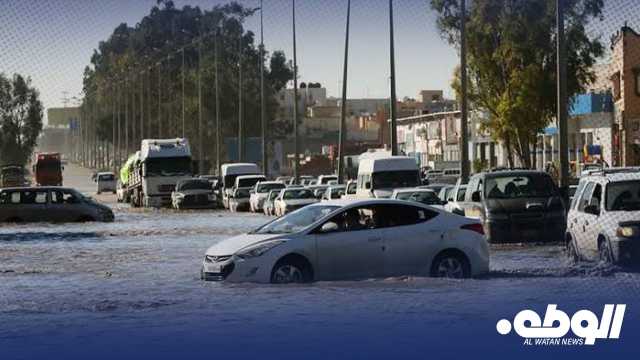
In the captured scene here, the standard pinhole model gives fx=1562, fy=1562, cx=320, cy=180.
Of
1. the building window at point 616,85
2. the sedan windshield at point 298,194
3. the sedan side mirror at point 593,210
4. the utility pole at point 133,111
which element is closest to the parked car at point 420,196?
the sedan side mirror at point 593,210

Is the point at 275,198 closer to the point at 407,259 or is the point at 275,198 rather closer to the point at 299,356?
the point at 407,259

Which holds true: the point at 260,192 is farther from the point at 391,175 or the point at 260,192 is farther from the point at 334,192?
the point at 391,175

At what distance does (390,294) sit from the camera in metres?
21.2

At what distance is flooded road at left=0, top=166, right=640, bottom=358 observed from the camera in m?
16.2

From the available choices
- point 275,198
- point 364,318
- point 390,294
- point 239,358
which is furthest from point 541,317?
point 275,198

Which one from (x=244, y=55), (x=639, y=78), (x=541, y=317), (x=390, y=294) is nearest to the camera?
(x=541, y=317)

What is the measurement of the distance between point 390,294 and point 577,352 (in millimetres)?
6474

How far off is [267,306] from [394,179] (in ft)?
106

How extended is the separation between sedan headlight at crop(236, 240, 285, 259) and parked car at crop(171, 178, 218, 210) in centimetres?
5119

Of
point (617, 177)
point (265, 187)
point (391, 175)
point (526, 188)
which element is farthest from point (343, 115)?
point (617, 177)

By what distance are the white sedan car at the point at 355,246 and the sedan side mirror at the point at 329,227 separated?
0.05 feet

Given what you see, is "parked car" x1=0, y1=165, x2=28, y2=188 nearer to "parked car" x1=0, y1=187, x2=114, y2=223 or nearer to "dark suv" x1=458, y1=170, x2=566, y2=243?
"parked car" x1=0, y1=187, x2=114, y2=223

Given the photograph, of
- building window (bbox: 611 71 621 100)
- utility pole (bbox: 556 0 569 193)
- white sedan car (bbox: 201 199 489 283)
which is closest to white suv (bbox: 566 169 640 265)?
white sedan car (bbox: 201 199 489 283)

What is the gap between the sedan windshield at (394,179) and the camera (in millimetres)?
51750
